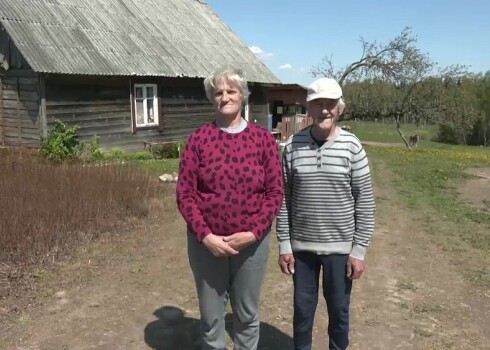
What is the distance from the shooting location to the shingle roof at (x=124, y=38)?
42.1ft

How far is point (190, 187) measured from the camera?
265cm

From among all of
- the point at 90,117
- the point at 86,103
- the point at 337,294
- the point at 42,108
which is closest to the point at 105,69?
the point at 86,103

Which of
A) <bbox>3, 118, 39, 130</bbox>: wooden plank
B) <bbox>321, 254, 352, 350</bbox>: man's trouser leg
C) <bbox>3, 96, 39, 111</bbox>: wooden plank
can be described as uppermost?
<bbox>3, 96, 39, 111</bbox>: wooden plank

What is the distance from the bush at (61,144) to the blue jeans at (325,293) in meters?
10.1

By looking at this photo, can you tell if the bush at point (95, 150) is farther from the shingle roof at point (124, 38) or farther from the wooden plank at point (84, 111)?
the shingle roof at point (124, 38)

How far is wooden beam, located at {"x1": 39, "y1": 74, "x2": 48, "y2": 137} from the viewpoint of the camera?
12641 millimetres

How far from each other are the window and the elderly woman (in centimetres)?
1329

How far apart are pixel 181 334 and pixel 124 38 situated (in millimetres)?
13857

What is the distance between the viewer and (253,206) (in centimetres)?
264

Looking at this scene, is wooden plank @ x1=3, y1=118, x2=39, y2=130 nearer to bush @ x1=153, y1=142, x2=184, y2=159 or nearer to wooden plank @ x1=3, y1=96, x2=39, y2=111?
wooden plank @ x1=3, y1=96, x2=39, y2=111

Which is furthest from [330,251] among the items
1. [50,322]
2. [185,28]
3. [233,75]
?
[185,28]

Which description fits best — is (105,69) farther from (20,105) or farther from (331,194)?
(331,194)

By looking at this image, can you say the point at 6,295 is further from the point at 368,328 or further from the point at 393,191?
the point at 393,191

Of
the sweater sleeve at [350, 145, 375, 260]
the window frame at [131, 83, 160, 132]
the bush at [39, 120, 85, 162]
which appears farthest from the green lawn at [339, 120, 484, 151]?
the sweater sleeve at [350, 145, 375, 260]
